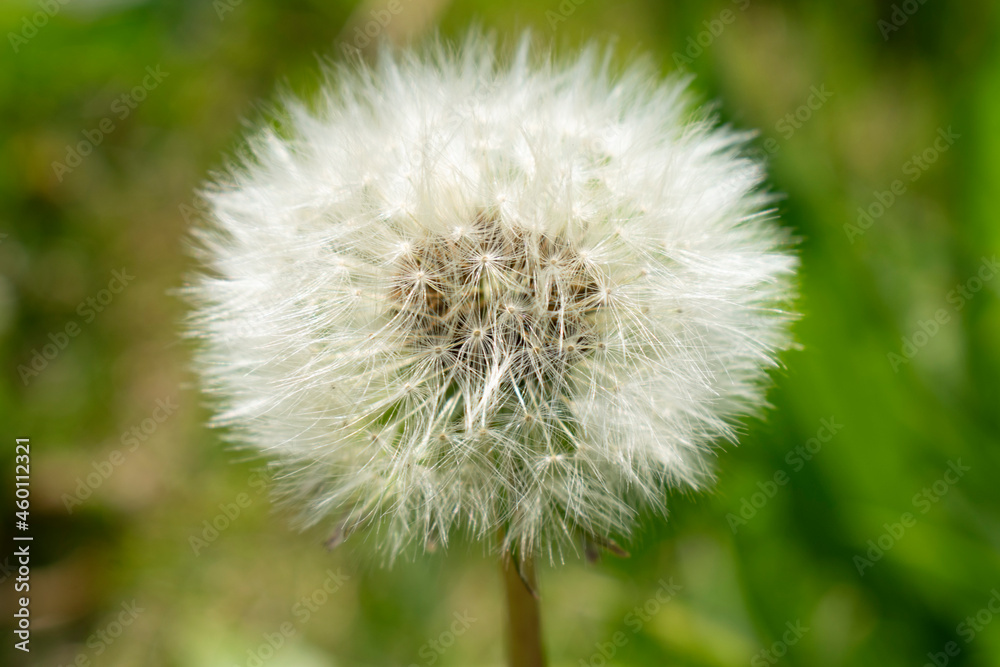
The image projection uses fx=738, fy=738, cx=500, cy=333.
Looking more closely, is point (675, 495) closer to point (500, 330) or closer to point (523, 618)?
point (523, 618)

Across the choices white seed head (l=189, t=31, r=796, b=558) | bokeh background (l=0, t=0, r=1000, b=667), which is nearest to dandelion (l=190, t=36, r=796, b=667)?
white seed head (l=189, t=31, r=796, b=558)

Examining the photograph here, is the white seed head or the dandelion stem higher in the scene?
the white seed head

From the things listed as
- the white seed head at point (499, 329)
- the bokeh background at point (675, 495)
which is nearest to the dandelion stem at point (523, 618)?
the white seed head at point (499, 329)

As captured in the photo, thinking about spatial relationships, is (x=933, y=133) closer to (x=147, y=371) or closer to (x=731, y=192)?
(x=731, y=192)

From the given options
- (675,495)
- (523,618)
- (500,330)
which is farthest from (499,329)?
(675,495)

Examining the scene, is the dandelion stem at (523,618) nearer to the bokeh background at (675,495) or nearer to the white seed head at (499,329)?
the white seed head at (499,329)

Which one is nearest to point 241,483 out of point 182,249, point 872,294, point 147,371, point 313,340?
point 147,371

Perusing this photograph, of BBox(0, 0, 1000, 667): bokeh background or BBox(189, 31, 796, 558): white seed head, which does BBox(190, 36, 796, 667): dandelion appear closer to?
BBox(189, 31, 796, 558): white seed head

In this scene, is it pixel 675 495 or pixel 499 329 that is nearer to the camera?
pixel 499 329
